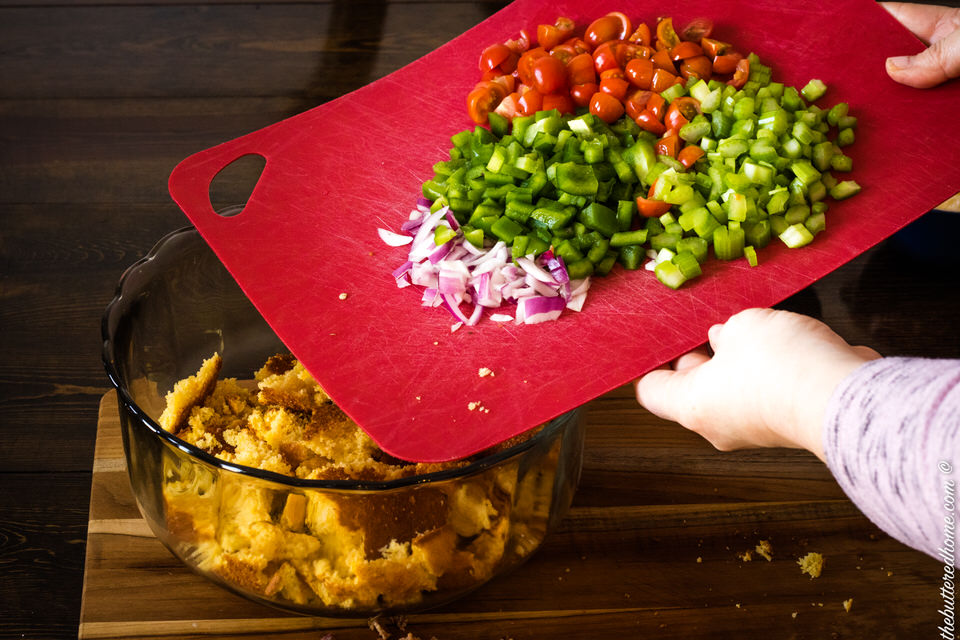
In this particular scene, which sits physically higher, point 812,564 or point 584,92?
point 584,92

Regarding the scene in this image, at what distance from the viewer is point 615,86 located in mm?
1662

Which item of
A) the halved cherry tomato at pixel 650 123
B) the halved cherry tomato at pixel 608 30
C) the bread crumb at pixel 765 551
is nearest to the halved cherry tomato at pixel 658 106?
the halved cherry tomato at pixel 650 123

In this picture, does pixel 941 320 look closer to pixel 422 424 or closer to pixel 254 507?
pixel 422 424

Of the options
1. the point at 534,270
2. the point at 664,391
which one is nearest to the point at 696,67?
the point at 534,270

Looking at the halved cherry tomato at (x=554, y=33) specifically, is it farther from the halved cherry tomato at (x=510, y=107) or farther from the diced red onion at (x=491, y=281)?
the diced red onion at (x=491, y=281)

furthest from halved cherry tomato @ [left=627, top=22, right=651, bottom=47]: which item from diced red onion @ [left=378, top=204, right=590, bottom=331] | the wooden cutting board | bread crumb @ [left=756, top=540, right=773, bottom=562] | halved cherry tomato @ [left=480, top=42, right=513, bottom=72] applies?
bread crumb @ [left=756, top=540, right=773, bottom=562]

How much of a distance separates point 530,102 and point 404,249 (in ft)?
1.19

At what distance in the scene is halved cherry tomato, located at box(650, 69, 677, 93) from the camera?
167 cm

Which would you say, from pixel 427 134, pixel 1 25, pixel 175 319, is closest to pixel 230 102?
pixel 1 25

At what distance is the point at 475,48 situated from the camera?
1.85 meters

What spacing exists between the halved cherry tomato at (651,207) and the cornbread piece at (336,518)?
1.42ft

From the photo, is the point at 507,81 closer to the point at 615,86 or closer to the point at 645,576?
the point at 615,86

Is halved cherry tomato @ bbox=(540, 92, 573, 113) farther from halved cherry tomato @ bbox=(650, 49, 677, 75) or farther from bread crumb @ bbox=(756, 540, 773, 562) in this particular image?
bread crumb @ bbox=(756, 540, 773, 562)

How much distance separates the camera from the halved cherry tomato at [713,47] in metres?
1.72
